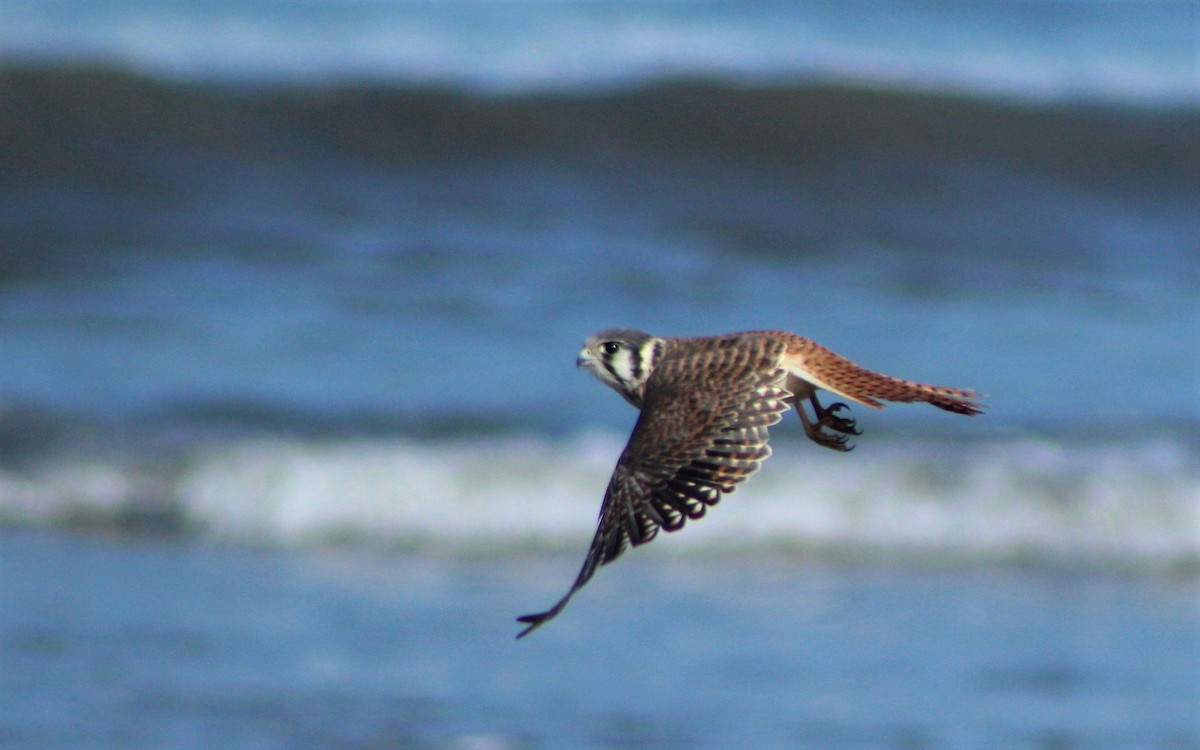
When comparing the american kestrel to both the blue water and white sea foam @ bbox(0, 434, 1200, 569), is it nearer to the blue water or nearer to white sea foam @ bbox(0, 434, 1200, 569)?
the blue water

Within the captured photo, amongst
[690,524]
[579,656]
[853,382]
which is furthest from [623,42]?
[853,382]

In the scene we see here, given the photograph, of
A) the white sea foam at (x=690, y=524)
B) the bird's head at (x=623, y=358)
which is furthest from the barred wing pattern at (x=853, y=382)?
the white sea foam at (x=690, y=524)

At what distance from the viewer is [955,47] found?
1919 centimetres

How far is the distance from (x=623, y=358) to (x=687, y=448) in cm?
24

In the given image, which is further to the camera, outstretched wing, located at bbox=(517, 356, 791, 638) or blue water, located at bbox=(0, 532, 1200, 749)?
blue water, located at bbox=(0, 532, 1200, 749)

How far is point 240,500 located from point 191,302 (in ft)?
11.5

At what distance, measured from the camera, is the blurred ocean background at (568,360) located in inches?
282

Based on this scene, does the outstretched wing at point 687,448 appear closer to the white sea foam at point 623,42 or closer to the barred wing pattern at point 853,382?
the barred wing pattern at point 853,382

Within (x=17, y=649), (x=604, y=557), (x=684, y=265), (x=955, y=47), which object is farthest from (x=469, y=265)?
(x=604, y=557)

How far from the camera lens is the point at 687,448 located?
328 centimetres

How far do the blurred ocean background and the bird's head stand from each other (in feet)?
11.3

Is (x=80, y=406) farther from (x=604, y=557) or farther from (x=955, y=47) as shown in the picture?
(x=955, y=47)

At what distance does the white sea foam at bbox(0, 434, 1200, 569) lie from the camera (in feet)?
28.8

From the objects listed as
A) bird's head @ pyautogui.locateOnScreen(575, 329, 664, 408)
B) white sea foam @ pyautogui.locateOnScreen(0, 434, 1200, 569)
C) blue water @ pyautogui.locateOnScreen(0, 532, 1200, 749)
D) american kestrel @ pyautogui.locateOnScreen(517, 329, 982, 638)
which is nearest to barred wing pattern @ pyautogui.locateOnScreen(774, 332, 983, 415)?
american kestrel @ pyautogui.locateOnScreen(517, 329, 982, 638)
